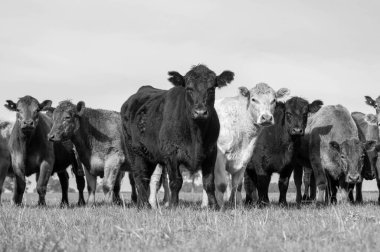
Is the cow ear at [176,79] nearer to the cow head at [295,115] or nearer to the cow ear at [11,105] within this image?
the cow head at [295,115]

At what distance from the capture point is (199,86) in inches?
352

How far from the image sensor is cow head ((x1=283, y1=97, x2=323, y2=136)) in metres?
11.1

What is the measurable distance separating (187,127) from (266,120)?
2.37m

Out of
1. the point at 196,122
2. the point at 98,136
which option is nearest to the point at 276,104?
the point at 196,122

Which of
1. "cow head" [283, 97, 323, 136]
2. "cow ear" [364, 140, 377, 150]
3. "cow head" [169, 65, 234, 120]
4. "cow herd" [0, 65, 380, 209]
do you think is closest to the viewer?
"cow head" [169, 65, 234, 120]

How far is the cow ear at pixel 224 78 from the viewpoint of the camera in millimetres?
9570

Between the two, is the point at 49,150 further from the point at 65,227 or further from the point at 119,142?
the point at 65,227

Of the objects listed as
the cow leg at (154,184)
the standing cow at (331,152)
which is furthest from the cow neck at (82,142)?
the standing cow at (331,152)

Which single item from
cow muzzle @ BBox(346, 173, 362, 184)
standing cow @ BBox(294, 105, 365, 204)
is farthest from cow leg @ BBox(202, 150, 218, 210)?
cow muzzle @ BBox(346, 173, 362, 184)

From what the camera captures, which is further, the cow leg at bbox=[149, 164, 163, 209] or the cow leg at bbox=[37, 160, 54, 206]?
the cow leg at bbox=[149, 164, 163, 209]

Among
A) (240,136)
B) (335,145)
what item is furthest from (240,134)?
(335,145)

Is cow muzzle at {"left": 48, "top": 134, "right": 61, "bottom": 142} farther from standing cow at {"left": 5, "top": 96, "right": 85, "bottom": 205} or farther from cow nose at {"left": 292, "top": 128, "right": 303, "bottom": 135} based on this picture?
cow nose at {"left": 292, "top": 128, "right": 303, "bottom": 135}

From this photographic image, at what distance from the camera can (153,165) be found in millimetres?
10828

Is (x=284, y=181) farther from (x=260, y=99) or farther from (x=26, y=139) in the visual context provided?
(x=26, y=139)
